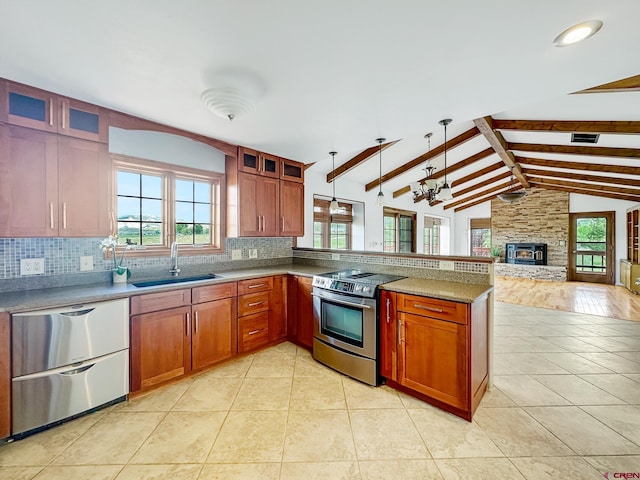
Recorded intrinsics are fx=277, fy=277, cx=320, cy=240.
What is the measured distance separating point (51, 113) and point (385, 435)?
330cm

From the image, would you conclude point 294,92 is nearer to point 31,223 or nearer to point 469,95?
point 469,95

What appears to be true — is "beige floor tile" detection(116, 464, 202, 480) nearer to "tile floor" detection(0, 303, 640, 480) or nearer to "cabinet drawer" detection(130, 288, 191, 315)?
"tile floor" detection(0, 303, 640, 480)

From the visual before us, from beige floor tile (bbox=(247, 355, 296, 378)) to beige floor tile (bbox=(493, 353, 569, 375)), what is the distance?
2039 millimetres

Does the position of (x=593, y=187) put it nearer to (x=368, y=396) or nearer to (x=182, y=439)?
(x=368, y=396)

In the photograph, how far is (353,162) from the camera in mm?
5051

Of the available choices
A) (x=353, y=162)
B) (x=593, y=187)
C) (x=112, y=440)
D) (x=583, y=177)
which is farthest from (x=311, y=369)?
(x=593, y=187)

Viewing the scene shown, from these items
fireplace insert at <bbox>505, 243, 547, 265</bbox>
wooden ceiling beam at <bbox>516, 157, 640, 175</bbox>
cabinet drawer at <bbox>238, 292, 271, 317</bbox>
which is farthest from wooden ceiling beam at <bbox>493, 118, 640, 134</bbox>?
fireplace insert at <bbox>505, 243, 547, 265</bbox>

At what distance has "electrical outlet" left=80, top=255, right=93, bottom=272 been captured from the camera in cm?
240

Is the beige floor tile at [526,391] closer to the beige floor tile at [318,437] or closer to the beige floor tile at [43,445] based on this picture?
the beige floor tile at [318,437]

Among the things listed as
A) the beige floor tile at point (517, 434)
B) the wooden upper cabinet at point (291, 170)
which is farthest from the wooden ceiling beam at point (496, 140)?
the beige floor tile at point (517, 434)

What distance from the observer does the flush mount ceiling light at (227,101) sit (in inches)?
76.5

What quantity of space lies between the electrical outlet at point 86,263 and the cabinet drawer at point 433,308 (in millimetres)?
2709

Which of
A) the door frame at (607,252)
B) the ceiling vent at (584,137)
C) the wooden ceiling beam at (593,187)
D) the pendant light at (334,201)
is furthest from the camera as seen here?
the door frame at (607,252)

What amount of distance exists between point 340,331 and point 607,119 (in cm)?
410
